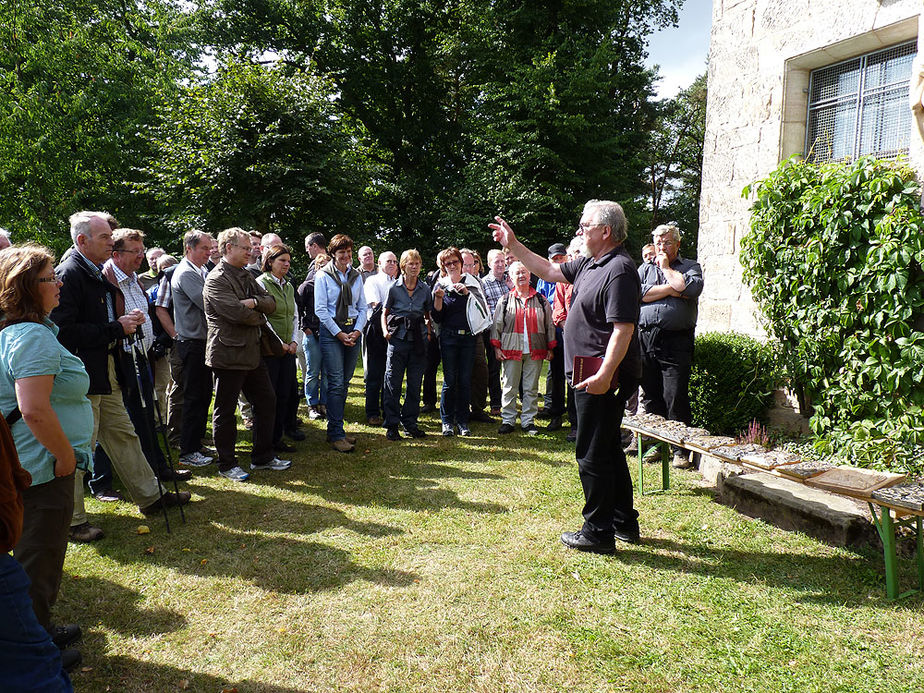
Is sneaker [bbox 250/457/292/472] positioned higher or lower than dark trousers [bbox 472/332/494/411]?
lower

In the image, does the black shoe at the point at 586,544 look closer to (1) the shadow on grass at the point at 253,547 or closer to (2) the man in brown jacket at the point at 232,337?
(1) the shadow on grass at the point at 253,547

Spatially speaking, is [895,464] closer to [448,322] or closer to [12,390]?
[448,322]

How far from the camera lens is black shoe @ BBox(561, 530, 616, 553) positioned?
13.0ft

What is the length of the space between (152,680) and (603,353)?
2956mm

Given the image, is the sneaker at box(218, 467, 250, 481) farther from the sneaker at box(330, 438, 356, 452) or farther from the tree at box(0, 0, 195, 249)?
the tree at box(0, 0, 195, 249)

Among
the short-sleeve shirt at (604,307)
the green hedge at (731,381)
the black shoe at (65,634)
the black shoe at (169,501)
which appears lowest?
the black shoe at (65,634)

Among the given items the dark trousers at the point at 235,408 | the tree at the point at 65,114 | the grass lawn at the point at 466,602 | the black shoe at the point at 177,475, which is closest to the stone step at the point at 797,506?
the grass lawn at the point at 466,602

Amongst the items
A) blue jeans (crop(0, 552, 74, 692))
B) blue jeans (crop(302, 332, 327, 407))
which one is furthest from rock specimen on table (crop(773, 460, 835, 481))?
blue jeans (crop(302, 332, 327, 407))

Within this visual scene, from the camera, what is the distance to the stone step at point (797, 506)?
4012 millimetres

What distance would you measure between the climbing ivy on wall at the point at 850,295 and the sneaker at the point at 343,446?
4.45m

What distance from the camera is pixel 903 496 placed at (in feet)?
10.9

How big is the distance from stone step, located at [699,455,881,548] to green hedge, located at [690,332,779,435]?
131 centimetres

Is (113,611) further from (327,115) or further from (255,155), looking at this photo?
(327,115)

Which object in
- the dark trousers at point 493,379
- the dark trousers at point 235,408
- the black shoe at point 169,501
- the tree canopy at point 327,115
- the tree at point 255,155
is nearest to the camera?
the black shoe at point 169,501
